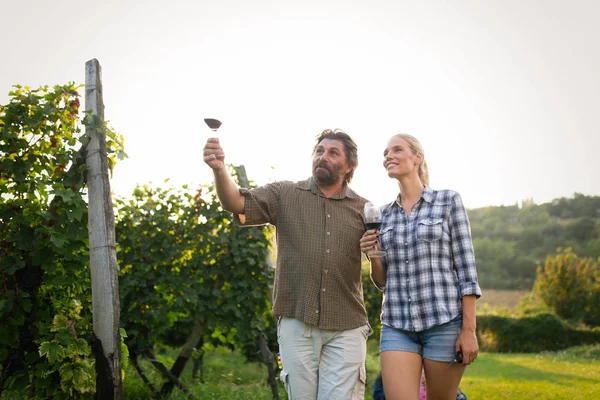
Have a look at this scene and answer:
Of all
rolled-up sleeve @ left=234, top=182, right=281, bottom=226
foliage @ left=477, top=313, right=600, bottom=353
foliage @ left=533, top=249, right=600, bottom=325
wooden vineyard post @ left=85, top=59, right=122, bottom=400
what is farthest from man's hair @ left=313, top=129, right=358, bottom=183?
foliage @ left=533, top=249, right=600, bottom=325

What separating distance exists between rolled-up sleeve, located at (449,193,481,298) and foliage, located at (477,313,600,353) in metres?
22.8

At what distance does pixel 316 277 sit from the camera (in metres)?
3.09

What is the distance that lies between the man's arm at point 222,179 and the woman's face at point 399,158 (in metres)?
0.85

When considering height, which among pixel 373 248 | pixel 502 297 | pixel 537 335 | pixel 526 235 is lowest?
pixel 502 297

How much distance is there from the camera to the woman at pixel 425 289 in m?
2.83

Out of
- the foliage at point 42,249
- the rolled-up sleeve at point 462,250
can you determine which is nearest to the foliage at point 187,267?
the foliage at point 42,249

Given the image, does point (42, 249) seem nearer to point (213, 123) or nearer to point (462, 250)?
point (213, 123)

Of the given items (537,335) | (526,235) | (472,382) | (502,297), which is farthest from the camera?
(526,235)

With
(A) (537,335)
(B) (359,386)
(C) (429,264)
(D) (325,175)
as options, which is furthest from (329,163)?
(A) (537,335)

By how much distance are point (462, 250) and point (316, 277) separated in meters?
0.80

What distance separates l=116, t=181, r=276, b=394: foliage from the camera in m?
5.99

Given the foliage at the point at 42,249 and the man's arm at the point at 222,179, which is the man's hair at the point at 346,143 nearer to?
the man's arm at the point at 222,179

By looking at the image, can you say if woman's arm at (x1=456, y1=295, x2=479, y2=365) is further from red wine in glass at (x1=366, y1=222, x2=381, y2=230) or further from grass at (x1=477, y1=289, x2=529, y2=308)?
grass at (x1=477, y1=289, x2=529, y2=308)

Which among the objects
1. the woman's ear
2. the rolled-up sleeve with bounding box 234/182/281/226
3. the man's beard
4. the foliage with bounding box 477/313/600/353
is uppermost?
the woman's ear
